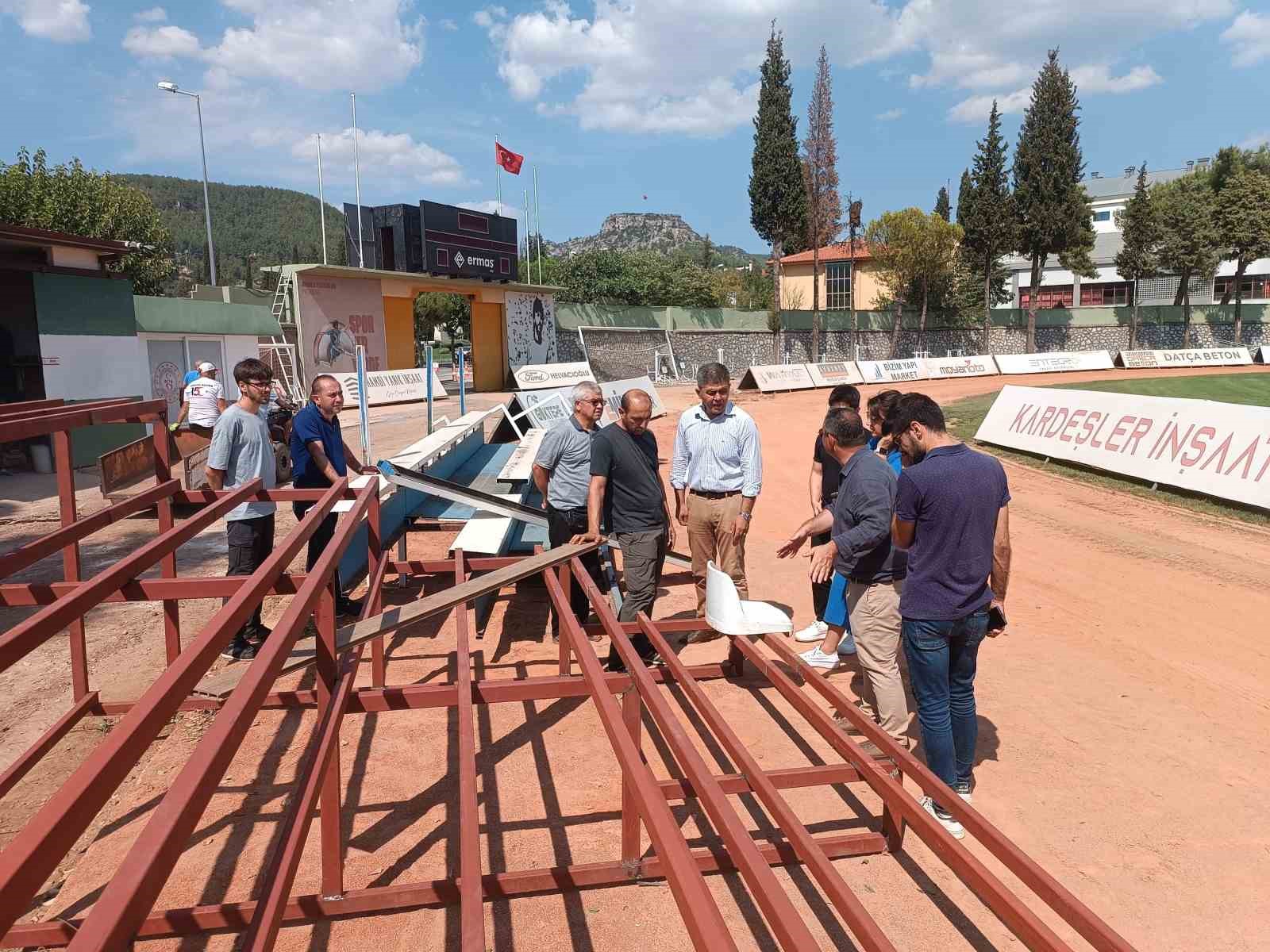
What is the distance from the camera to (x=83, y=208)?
33.3 m

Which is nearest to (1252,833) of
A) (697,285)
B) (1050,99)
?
(1050,99)

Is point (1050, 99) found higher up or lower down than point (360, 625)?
higher up

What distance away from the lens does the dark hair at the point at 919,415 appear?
4008 millimetres

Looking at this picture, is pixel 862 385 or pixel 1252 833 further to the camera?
pixel 862 385

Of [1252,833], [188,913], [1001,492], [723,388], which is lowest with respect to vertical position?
[1252,833]

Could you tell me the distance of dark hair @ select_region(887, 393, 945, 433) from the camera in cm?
401

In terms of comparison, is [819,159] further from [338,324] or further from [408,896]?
[408,896]

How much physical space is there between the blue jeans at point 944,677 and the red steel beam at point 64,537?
3811 millimetres

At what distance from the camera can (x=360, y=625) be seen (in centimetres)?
364

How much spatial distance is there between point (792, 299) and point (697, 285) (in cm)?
780

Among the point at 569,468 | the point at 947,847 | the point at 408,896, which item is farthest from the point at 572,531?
the point at 947,847

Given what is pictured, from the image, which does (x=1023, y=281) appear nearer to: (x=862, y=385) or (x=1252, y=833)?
(x=862, y=385)

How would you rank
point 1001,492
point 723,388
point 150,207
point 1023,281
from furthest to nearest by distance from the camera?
point 1023,281, point 150,207, point 723,388, point 1001,492

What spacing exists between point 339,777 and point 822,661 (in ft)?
11.7
